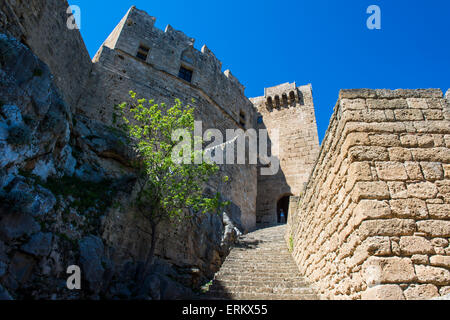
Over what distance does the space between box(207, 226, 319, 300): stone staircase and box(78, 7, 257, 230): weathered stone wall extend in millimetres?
3503

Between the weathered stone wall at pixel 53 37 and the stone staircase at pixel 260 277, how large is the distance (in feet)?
24.4

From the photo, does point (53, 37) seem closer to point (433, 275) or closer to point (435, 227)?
point (435, 227)

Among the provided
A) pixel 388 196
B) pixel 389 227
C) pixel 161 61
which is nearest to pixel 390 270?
pixel 389 227

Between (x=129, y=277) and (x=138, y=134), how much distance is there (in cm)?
385

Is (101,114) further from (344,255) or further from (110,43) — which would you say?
(344,255)

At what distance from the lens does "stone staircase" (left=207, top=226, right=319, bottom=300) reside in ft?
17.6

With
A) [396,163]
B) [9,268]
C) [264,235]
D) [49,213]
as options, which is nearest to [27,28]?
[49,213]

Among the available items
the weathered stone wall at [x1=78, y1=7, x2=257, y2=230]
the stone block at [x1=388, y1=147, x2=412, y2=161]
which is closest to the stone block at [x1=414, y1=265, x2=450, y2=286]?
the stone block at [x1=388, y1=147, x2=412, y2=161]

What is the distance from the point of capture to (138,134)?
8047mm

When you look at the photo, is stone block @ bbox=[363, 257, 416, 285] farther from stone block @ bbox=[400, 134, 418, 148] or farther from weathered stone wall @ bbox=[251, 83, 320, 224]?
weathered stone wall @ bbox=[251, 83, 320, 224]

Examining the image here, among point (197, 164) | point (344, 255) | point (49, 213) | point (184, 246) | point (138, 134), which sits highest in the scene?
point (138, 134)

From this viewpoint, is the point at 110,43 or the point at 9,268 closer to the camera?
the point at 9,268
